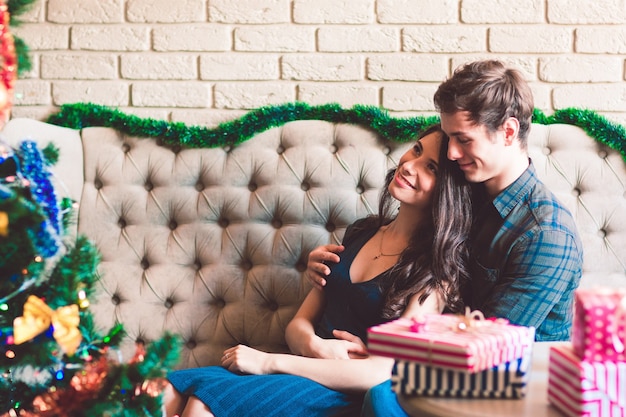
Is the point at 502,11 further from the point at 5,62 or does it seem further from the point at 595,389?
the point at 5,62

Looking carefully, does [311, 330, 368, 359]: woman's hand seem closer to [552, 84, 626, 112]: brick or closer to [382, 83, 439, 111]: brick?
[382, 83, 439, 111]: brick

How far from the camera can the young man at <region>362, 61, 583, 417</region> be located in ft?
4.88

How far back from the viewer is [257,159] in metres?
2.07

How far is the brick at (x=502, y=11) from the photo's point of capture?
82.7 inches

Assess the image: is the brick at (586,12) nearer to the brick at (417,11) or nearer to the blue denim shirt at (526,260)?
the brick at (417,11)

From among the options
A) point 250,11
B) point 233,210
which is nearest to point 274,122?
point 233,210

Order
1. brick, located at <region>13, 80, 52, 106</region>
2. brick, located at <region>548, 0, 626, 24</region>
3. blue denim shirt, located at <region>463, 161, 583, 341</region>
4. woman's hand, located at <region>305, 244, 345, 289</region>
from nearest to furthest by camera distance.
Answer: blue denim shirt, located at <region>463, 161, 583, 341</region>
woman's hand, located at <region>305, 244, 345, 289</region>
brick, located at <region>548, 0, 626, 24</region>
brick, located at <region>13, 80, 52, 106</region>

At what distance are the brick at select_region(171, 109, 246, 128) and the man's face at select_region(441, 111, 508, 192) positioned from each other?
2.67 feet

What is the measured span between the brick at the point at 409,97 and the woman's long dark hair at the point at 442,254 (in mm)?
450

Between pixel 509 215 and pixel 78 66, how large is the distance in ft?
4.80

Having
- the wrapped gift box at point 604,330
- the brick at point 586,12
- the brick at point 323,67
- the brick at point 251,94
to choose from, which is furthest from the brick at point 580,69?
the wrapped gift box at point 604,330

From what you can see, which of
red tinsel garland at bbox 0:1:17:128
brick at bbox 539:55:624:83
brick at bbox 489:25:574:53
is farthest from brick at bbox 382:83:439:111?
red tinsel garland at bbox 0:1:17:128

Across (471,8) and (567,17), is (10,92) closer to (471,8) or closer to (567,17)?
(471,8)

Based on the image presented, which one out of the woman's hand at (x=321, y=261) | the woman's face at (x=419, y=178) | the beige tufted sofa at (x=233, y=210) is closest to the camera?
the woman's face at (x=419, y=178)
